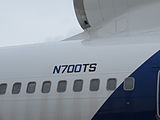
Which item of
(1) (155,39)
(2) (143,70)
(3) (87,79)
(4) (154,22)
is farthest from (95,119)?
(4) (154,22)

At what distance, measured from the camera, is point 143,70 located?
27.8 ft

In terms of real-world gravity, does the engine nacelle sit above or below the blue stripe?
above

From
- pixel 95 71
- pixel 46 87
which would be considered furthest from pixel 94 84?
pixel 46 87

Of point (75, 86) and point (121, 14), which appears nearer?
point (75, 86)

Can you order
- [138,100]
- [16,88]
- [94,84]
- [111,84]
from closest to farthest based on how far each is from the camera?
[138,100]
[111,84]
[94,84]
[16,88]

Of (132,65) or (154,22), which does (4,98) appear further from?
(154,22)

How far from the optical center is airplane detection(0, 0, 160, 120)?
8.41 meters

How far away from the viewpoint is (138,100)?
326 inches

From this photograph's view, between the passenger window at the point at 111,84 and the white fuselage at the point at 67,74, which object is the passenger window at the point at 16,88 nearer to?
the white fuselage at the point at 67,74

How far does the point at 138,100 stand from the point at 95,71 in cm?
114

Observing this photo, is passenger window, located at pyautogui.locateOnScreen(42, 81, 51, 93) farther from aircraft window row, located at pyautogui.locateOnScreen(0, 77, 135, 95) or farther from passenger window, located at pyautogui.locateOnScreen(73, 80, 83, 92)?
passenger window, located at pyautogui.locateOnScreen(73, 80, 83, 92)

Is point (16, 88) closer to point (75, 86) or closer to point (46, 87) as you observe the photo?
point (46, 87)

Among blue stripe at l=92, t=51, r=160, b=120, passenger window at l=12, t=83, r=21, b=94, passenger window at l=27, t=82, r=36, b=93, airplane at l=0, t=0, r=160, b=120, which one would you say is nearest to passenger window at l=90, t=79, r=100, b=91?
airplane at l=0, t=0, r=160, b=120

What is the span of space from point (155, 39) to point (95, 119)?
2138 mm
